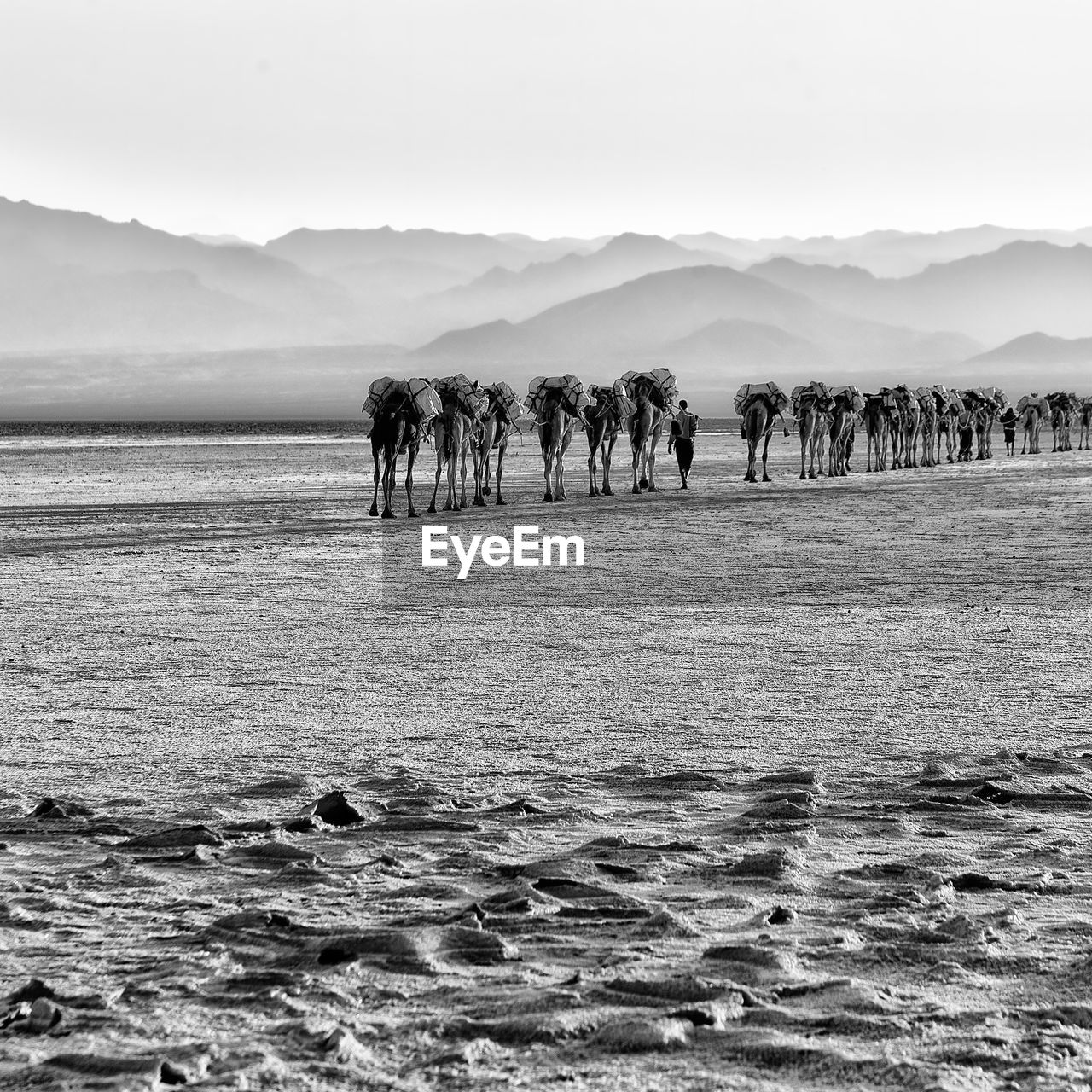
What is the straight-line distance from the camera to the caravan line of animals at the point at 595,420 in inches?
1064

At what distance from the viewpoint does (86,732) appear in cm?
916

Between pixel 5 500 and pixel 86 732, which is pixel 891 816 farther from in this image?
pixel 5 500

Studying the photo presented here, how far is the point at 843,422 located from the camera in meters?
47.2

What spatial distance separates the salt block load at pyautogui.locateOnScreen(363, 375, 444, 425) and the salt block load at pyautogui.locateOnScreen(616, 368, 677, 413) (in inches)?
387

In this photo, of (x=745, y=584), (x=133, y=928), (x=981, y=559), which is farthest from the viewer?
(x=981, y=559)

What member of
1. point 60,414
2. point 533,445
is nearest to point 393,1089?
point 533,445

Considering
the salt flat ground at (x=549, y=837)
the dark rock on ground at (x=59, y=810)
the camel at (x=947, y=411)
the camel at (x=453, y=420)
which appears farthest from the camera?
the camel at (x=947, y=411)

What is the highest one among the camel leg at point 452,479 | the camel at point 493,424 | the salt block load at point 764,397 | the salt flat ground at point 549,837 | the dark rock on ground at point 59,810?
the salt block load at point 764,397

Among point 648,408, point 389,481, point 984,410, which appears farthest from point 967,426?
point 389,481

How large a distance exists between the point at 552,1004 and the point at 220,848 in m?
2.34

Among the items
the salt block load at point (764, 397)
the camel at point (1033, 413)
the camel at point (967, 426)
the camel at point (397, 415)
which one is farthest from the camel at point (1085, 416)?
the camel at point (397, 415)

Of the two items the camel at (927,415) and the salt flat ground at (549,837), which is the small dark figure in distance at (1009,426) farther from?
the salt flat ground at (549,837)

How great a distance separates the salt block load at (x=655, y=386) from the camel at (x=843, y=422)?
11106mm

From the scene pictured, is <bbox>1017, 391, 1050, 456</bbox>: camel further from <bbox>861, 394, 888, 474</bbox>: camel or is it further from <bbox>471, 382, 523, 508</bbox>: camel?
<bbox>471, 382, 523, 508</bbox>: camel
